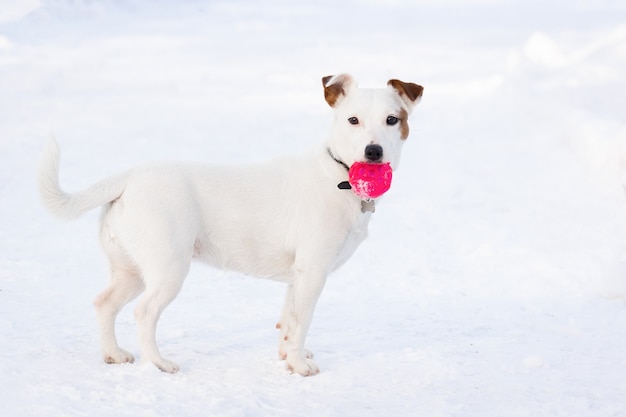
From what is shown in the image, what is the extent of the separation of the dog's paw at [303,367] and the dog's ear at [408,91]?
5.50ft

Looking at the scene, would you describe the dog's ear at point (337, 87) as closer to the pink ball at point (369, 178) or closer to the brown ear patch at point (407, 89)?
the brown ear patch at point (407, 89)

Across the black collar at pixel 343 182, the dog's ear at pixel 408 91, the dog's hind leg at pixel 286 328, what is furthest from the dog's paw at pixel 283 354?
the dog's ear at pixel 408 91

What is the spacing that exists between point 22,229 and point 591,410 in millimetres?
6018

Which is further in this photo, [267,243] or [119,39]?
[119,39]

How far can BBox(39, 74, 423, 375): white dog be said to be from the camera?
468 cm

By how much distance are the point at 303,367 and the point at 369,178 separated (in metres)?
1.19

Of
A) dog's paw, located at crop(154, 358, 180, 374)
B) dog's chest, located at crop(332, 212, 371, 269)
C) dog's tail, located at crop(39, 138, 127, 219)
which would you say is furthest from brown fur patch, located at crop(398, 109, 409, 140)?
dog's paw, located at crop(154, 358, 180, 374)

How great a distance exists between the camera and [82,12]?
1811 centimetres

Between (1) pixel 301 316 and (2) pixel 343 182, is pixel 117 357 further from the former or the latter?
(2) pixel 343 182

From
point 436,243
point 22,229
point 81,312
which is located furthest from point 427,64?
point 81,312

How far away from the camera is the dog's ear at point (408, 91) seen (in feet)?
16.3

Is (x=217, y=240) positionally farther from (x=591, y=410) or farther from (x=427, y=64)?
(x=427, y=64)

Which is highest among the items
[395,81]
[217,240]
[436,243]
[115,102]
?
[395,81]

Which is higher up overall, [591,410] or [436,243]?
[591,410]
